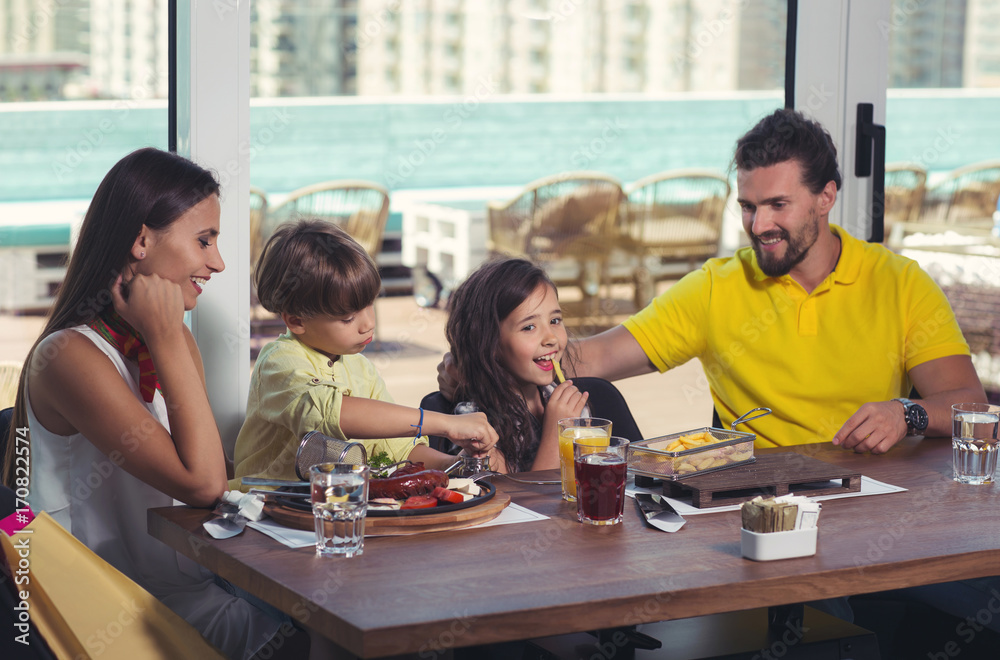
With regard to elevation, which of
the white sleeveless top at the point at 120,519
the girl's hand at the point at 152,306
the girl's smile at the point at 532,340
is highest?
the girl's hand at the point at 152,306

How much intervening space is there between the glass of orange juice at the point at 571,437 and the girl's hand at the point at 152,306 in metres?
0.61

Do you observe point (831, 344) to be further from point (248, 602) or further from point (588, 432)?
point (248, 602)

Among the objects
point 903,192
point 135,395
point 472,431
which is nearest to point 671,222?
point 903,192

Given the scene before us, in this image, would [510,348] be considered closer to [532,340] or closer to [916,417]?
[532,340]

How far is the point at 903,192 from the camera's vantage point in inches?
128

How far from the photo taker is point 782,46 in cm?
290

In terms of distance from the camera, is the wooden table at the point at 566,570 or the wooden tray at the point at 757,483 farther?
the wooden tray at the point at 757,483

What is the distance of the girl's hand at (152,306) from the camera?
163 centimetres

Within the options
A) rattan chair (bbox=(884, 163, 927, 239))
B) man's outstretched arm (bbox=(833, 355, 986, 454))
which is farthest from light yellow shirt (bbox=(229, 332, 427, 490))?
rattan chair (bbox=(884, 163, 927, 239))

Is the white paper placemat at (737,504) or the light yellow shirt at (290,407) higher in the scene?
the light yellow shirt at (290,407)

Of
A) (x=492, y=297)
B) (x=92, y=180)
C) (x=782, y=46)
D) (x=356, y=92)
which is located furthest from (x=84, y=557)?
(x=782, y=46)

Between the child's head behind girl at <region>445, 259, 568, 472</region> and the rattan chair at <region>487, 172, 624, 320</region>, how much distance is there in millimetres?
893

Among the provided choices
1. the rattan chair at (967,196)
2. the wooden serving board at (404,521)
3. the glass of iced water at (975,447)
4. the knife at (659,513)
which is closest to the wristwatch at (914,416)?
the glass of iced water at (975,447)

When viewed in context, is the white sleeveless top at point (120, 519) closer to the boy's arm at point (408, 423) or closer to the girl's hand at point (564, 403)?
the boy's arm at point (408, 423)
